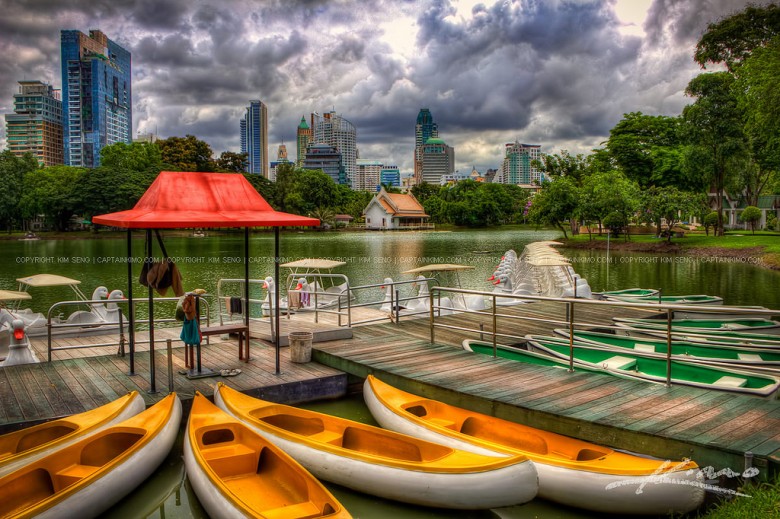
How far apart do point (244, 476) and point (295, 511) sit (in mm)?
1170

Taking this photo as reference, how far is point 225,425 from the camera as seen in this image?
6.42m

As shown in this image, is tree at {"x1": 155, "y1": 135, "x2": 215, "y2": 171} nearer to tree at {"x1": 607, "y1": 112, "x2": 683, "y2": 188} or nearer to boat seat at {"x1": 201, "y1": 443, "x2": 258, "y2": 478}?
tree at {"x1": 607, "y1": 112, "x2": 683, "y2": 188}

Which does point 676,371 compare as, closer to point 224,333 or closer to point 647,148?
point 224,333

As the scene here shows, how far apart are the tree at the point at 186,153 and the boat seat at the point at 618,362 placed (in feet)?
247

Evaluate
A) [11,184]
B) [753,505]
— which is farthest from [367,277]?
[11,184]

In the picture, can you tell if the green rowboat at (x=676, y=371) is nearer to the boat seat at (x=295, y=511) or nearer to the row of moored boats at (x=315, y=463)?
the row of moored boats at (x=315, y=463)

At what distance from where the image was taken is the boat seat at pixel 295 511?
4.63 m

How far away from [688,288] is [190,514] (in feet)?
84.1

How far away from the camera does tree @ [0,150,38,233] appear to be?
68188mm

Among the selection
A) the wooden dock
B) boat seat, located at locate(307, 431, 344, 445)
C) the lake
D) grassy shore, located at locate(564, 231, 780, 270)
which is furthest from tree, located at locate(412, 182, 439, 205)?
boat seat, located at locate(307, 431, 344, 445)

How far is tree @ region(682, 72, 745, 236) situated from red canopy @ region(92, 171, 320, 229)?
44959mm

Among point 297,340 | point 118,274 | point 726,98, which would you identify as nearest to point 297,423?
point 297,340

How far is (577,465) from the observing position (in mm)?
5262

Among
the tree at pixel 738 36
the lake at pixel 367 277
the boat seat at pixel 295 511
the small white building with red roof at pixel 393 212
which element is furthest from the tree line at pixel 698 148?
the small white building with red roof at pixel 393 212
